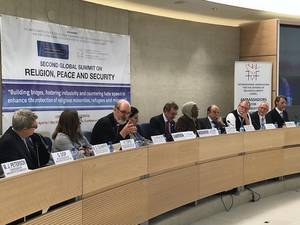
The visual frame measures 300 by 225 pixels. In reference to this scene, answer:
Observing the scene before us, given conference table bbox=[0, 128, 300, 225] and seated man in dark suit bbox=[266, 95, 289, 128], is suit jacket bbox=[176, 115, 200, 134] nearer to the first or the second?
conference table bbox=[0, 128, 300, 225]

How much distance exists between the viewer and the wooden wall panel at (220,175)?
4233 millimetres

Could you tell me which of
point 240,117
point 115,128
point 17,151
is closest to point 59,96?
point 115,128

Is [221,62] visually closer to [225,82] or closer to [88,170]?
[225,82]

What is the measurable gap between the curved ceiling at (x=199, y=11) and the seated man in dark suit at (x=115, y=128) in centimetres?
239

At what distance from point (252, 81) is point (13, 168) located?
223 inches

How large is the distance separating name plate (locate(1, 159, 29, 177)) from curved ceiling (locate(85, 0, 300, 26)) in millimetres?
3964

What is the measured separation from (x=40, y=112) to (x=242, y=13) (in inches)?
154

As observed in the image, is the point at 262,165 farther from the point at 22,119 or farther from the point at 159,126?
the point at 22,119

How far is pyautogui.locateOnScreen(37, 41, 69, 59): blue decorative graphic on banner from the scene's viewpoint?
4.86 m

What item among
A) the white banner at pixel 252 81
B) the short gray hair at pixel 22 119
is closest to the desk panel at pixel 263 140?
the white banner at pixel 252 81

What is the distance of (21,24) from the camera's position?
15.2 feet

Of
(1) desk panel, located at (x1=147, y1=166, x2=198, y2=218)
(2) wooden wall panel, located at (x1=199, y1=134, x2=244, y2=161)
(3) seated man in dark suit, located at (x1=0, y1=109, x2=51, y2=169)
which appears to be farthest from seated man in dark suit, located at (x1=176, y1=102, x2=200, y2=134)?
(3) seated man in dark suit, located at (x1=0, y1=109, x2=51, y2=169)

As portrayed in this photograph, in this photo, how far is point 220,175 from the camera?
4.47 meters

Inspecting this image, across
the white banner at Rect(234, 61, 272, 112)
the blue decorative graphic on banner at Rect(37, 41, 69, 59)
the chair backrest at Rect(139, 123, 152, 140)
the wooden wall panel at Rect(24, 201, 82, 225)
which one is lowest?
the wooden wall panel at Rect(24, 201, 82, 225)
